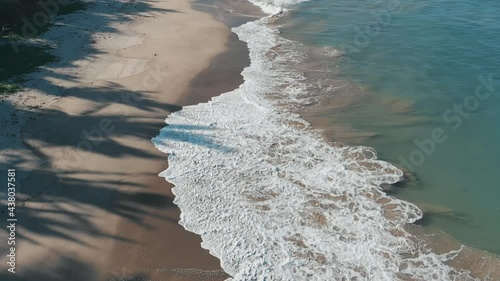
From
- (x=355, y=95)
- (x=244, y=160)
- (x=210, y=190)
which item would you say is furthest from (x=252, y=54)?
(x=210, y=190)

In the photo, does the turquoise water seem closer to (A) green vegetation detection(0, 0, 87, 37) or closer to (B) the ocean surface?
Result: (B) the ocean surface

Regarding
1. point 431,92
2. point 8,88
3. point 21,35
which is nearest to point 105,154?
point 8,88

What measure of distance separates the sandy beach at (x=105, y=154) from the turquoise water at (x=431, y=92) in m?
4.88

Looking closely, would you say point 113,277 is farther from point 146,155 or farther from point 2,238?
point 146,155

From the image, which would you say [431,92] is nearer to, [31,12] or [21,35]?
[21,35]

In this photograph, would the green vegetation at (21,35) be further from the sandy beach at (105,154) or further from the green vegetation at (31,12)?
the sandy beach at (105,154)

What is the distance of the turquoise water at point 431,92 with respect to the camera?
10.2 meters

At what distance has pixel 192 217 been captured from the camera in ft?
30.1

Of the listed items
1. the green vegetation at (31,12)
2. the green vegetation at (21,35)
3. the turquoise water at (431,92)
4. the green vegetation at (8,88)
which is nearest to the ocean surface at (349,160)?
the turquoise water at (431,92)

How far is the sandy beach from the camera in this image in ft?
26.6

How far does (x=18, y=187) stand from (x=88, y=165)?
1569 mm

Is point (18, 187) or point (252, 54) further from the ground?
point (252, 54)

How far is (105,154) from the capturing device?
10828 mm

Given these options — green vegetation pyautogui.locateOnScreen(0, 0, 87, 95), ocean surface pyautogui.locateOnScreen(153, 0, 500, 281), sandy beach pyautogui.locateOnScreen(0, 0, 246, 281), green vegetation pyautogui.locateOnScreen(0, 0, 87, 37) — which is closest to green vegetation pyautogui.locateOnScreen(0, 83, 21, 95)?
green vegetation pyautogui.locateOnScreen(0, 0, 87, 95)
